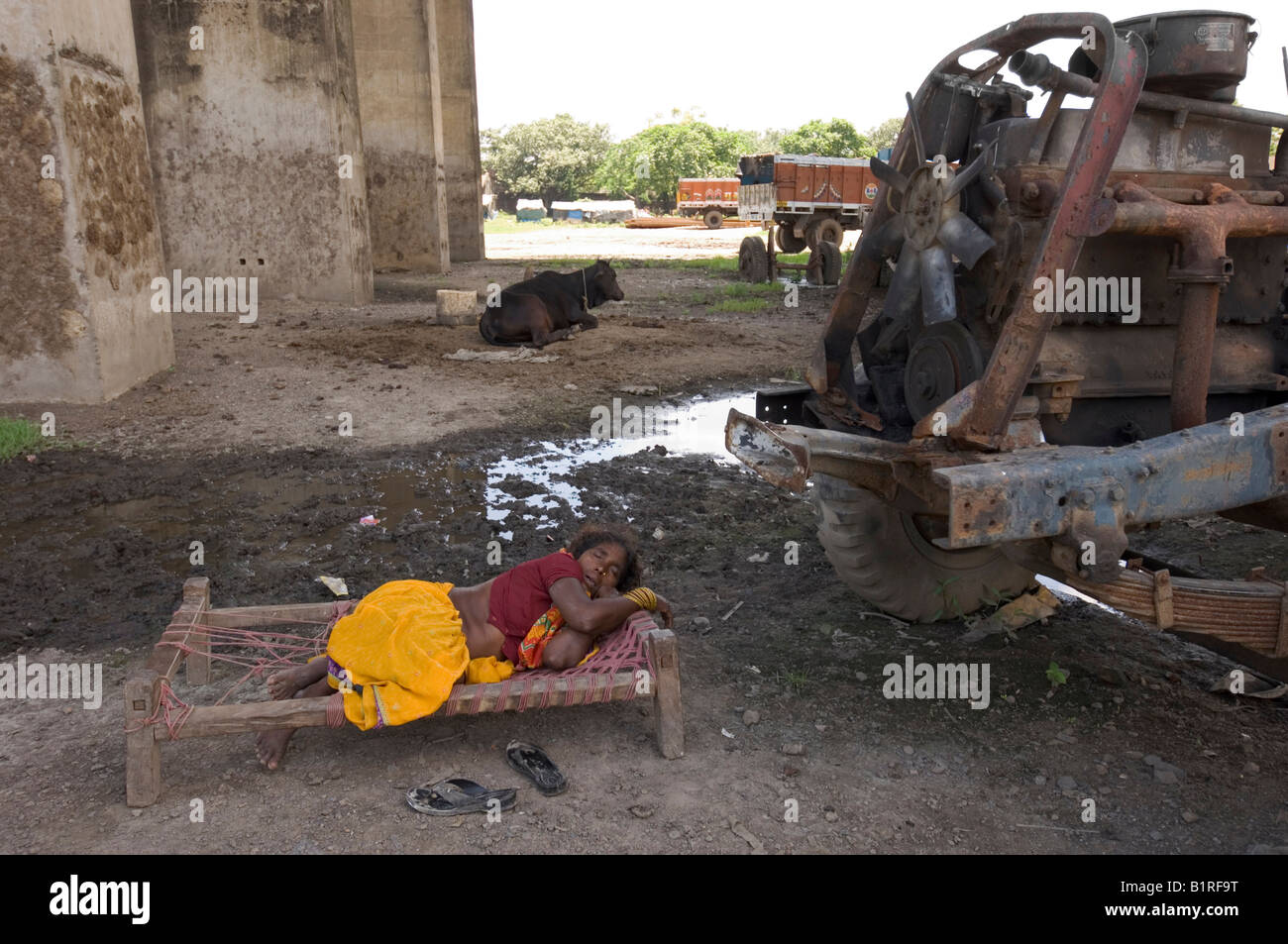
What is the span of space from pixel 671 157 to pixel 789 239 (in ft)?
115

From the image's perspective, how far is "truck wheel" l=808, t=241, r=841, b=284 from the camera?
59.8 ft

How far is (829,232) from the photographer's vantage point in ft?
70.5

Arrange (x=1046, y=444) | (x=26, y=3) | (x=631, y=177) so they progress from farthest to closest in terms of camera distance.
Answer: (x=631, y=177) → (x=26, y=3) → (x=1046, y=444)

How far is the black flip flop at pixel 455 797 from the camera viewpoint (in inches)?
122

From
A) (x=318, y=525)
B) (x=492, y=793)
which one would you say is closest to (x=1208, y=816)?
(x=492, y=793)

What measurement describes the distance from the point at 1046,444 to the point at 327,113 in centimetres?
1281

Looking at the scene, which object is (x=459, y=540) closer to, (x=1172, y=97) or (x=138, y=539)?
(x=138, y=539)

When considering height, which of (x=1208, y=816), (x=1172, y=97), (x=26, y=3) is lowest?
(x=1208, y=816)

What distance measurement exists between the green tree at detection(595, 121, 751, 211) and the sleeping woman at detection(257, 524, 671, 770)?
174 ft

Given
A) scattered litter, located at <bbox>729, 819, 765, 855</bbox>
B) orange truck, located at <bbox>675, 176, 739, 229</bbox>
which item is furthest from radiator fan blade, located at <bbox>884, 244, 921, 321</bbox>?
orange truck, located at <bbox>675, 176, 739, 229</bbox>

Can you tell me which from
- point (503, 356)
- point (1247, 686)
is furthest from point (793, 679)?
point (503, 356)

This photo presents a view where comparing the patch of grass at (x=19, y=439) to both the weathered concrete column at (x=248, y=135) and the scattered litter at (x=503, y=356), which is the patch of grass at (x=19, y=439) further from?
the weathered concrete column at (x=248, y=135)

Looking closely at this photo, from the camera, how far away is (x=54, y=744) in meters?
3.51

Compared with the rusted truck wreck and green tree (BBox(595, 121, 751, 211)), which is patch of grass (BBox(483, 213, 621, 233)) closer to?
green tree (BBox(595, 121, 751, 211))
